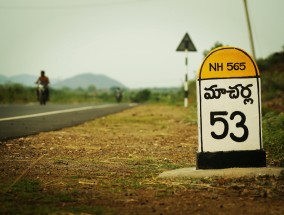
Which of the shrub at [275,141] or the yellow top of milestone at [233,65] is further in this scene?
the shrub at [275,141]

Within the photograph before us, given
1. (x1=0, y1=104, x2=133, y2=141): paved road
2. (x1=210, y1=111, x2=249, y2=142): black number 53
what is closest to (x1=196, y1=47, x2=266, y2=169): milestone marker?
(x1=210, y1=111, x2=249, y2=142): black number 53

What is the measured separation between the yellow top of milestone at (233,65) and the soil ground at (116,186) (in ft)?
3.60

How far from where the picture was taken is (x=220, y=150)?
4.05 meters

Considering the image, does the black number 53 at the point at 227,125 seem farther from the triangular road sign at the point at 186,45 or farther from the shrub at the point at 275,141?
the triangular road sign at the point at 186,45

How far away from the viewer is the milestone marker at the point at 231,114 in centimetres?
403

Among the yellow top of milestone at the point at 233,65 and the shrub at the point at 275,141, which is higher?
the yellow top of milestone at the point at 233,65

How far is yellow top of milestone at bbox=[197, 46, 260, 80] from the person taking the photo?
13.3 feet

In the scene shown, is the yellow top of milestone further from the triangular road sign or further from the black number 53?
the triangular road sign

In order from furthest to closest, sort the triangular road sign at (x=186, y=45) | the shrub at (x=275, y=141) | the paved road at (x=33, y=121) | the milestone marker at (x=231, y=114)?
the triangular road sign at (x=186, y=45)
the paved road at (x=33, y=121)
the shrub at (x=275, y=141)
the milestone marker at (x=231, y=114)

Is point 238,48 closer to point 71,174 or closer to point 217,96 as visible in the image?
point 217,96

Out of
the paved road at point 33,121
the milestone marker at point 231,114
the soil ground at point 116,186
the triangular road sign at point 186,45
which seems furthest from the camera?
the triangular road sign at point 186,45

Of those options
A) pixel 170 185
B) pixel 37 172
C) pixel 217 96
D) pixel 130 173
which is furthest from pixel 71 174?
pixel 217 96

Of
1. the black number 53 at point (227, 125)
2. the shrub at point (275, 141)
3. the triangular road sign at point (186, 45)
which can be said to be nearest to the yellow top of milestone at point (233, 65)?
the black number 53 at point (227, 125)

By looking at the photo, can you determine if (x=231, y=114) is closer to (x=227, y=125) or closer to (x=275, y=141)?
(x=227, y=125)
